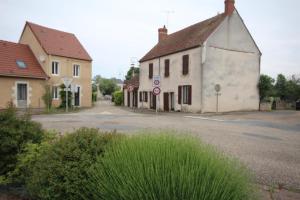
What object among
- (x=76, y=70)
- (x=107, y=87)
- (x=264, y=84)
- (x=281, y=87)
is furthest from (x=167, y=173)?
(x=107, y=87)

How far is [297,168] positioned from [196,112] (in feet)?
58.3

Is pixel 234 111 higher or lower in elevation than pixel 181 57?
lower

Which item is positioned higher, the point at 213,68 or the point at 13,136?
the point at 213,68

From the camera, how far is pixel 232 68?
81.7ft

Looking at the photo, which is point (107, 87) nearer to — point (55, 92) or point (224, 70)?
point (55, 92)

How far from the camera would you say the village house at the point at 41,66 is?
25750 mm

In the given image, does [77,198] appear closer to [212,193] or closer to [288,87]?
[212,193]

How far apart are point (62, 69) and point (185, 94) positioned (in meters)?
13.7

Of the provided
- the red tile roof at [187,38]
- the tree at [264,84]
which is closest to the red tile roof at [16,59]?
the red tile roof at [187,38]

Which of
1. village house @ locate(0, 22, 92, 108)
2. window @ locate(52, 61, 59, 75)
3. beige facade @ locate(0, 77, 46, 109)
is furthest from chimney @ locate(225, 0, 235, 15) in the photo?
beige facade @ locate(0, 77, 46, 109)

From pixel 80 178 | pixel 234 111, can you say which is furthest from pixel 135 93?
pixel 80 178

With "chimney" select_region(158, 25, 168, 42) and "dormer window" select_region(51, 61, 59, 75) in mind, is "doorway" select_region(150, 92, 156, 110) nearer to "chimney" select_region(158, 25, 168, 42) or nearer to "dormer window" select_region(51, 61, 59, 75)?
"chimney" select_region(158, 25, 168, 42)

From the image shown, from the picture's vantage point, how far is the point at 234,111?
81.3ft

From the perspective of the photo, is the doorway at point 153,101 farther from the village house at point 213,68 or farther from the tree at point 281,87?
the tree at point 281,87
